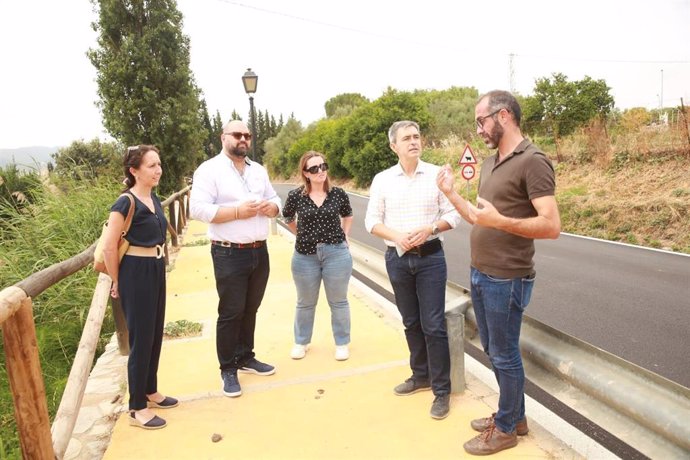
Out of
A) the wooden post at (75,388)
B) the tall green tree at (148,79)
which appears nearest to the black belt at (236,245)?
the wooden post at (75,388)

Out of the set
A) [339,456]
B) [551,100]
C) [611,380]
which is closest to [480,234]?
[611,380]

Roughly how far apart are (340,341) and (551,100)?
92.6ft

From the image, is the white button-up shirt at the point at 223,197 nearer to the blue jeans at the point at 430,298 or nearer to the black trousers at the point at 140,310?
the black trousers at the point at 140,310

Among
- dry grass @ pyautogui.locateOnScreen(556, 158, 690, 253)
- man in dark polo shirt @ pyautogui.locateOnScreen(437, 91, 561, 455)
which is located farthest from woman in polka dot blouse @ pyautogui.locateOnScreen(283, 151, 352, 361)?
dry grass @ pyautogui.locateOnScreen(556, 158, 690, 253)

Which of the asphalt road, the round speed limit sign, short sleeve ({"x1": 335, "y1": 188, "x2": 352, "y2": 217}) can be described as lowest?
the asphalt road

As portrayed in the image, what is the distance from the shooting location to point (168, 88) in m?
23.6

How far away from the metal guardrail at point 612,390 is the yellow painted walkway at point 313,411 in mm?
668

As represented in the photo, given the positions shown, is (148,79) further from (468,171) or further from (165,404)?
(165,404)

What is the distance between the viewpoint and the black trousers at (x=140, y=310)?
133 inches

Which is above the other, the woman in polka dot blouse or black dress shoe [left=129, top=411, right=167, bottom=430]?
the woman in polka dot blouse

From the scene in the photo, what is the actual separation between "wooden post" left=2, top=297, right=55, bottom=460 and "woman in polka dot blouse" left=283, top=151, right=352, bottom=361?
2369 mm

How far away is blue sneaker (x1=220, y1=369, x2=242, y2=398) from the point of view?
13.0ft

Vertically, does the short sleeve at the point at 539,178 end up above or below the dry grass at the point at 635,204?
above

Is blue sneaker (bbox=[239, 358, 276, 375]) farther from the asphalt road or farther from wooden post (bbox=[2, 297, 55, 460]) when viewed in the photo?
the asphalt road
